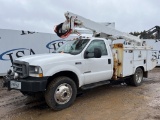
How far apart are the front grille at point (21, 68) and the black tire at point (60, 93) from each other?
26.9 inches

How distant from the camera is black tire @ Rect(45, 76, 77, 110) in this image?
4875mm

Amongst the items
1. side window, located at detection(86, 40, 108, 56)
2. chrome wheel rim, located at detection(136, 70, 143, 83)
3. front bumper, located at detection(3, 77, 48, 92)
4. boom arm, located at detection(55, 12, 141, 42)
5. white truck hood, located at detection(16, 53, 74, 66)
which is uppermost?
boom arm, located at detection(55, 12, 141, 42)

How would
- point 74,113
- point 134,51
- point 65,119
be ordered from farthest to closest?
point 134,51, point 74,113, point 65,119

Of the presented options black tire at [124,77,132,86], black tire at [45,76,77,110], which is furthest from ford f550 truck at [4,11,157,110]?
black tire at [124,77,132,86]

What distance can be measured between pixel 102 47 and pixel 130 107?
7.04ft

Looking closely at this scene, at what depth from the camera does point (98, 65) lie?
598 cm

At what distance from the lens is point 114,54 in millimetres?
6738

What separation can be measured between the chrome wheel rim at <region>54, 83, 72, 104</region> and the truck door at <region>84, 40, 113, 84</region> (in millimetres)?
721

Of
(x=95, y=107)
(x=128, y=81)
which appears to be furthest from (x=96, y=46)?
(x=128, y=81)

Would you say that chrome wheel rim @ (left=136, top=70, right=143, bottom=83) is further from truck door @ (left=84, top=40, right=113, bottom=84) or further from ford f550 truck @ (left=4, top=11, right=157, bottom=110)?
truck door @ (left=84, top=40, right=113, bottom=84)

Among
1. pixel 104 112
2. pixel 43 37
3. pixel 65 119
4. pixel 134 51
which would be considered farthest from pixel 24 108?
pixel 43 37

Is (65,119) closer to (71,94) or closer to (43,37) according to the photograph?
(71,94)

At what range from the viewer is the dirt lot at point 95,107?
15.3 feet

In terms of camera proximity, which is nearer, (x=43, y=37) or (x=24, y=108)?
(x=24, y=108)
